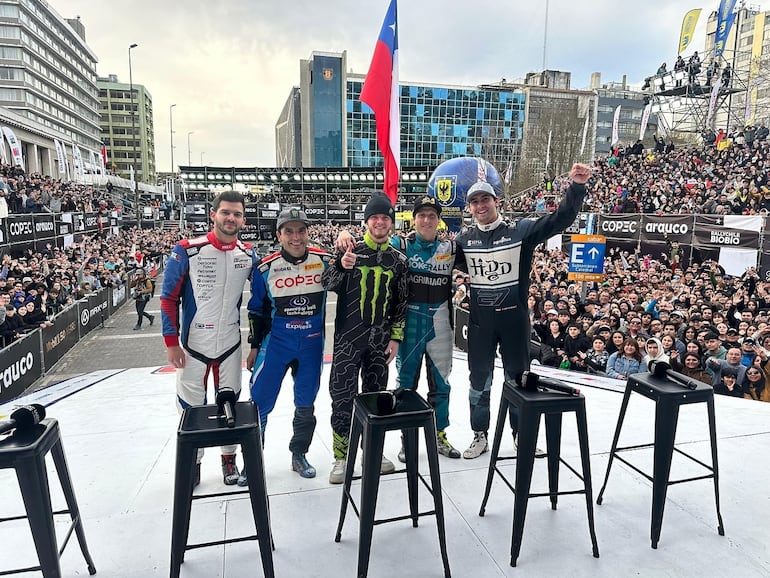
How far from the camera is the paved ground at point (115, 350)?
34.9 feet

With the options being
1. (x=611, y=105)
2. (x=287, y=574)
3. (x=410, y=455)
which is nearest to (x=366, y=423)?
(x=410, y=455)

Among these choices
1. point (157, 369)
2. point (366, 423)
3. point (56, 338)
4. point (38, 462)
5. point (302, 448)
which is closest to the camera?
point (38, 462)

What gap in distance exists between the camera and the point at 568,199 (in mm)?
3430

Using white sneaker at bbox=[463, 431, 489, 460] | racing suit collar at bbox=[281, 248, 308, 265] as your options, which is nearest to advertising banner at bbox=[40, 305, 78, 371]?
racing suit collar at bbox=[281, 248, 308, 265]

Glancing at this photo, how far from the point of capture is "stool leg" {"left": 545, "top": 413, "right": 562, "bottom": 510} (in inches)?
127

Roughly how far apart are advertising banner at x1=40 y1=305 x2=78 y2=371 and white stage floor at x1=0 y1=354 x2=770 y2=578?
705 centimetres

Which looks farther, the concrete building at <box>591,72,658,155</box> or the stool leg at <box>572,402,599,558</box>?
the concrete building at <box>591,72,658,155</box>

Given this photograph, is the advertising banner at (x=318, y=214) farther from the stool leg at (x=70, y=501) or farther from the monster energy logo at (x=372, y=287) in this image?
the stool leg at (x=70, y=501)

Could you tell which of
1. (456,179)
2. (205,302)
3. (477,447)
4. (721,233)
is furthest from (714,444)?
(721,233)

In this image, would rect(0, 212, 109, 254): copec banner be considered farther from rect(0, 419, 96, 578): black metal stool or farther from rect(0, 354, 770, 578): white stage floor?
rect(0, 419, 96, 578): black metal stool

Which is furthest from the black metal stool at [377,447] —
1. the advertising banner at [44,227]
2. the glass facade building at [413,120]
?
the glass facade building at [413,120]

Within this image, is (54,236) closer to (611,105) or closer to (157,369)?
(157,369)

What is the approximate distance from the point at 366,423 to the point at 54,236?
19.1 m

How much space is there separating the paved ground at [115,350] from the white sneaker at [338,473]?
6.65 m
